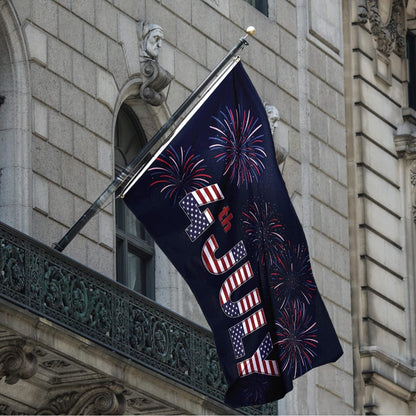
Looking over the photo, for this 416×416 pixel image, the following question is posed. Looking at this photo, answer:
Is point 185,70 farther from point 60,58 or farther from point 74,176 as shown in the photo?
point 74,176

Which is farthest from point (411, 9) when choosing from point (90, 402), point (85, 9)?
point (90, 402)

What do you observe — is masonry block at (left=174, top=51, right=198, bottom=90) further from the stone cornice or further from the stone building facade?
the stone cornice

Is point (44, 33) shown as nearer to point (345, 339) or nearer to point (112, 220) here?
point (112, 220)

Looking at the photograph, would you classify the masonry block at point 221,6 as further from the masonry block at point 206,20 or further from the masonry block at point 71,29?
the masonry block at point 71,29

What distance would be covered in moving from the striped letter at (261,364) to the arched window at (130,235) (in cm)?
462

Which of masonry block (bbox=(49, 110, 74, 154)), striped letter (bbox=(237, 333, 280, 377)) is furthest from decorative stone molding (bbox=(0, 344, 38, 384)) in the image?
masonry block (bbox=(49, 110, 74, 154))

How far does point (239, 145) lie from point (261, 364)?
239cm

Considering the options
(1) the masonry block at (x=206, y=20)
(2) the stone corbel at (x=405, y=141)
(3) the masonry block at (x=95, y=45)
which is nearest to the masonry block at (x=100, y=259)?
(3) the masonry block at (x=95, y=45)

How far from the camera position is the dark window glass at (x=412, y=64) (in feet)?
111

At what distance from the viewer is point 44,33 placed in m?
23.6

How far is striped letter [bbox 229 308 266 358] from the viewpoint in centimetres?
2070

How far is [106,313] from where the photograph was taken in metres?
21.8

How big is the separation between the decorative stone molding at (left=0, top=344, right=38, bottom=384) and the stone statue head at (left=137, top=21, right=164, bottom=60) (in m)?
6.39

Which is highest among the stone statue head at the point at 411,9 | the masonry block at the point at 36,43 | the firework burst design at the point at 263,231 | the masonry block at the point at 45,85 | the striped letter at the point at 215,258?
the stone statue head at the point at 411,9
